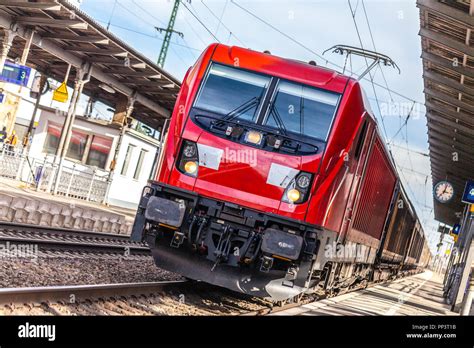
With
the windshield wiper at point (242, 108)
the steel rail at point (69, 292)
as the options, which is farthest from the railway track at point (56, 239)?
the windshield wiper at point (242, 108)

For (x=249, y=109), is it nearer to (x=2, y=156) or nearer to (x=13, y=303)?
(x=13, y=303)

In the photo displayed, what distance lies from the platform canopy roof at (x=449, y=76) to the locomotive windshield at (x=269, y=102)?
19.3ft

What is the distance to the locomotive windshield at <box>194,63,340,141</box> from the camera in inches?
347

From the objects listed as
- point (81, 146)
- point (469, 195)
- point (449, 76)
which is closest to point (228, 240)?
point (449, 76)

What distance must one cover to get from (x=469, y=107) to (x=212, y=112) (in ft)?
45.0

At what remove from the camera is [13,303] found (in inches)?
238

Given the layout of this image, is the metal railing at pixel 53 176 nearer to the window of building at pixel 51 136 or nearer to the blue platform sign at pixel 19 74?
the window of building at pixel 51 136

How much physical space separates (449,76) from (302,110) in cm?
1140

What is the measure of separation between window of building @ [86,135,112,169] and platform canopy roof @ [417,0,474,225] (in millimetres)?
12250

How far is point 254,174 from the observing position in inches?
336

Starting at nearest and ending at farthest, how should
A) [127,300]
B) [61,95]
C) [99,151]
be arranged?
[127,300]
[61,95]
[99,151]

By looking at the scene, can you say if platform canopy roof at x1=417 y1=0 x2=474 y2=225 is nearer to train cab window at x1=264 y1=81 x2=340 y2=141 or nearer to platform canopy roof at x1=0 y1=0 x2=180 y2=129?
train cab window at x1=264 y1=81 x2=340 y2=141

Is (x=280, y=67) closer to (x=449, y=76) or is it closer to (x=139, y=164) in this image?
(x=449, y=76)
